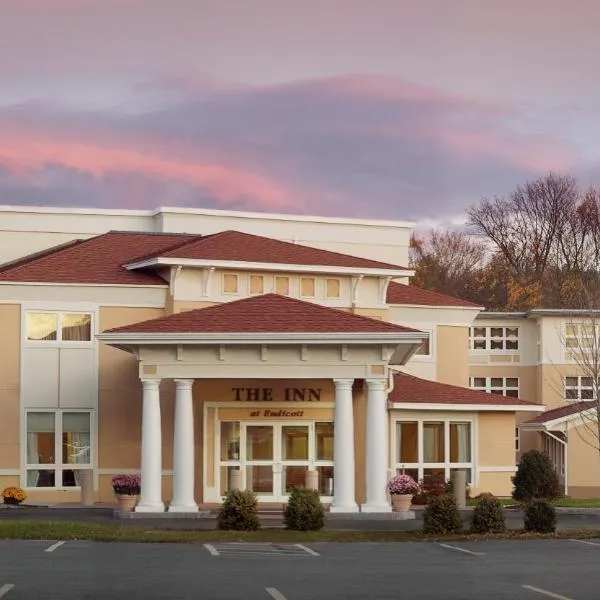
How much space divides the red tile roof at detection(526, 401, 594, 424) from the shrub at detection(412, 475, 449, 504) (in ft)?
46.8

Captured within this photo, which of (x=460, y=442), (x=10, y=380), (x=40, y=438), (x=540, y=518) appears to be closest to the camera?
(x=540, y=518)

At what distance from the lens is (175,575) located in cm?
2034

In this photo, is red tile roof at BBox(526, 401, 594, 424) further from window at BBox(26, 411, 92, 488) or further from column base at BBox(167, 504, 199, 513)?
column base at BBox(167, 504, 199, 513)

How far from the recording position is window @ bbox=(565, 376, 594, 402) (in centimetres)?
6381

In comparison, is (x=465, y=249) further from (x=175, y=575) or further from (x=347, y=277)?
(x=175, y=575)

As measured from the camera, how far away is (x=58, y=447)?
42.7 m

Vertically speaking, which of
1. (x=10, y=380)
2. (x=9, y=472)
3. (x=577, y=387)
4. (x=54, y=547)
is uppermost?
(x=577, y=387)

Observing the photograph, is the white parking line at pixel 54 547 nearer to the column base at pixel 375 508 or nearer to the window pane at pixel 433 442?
the column base at pixel 375 508

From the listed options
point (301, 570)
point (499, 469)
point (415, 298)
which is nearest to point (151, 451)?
point (499, 469)

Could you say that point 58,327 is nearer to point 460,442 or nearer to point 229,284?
point 229,284

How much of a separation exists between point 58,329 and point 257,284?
5931 millimetres

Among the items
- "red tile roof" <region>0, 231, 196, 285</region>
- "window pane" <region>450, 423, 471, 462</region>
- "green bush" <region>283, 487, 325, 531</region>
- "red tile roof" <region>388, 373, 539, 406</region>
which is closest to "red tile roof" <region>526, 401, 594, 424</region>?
"red tile roof" <region>388, 373, 539, 406</region>

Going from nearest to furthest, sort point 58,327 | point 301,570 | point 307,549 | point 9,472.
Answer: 1. point 301,570
2. point 307,549
3. point 9,472
4. point 58,327

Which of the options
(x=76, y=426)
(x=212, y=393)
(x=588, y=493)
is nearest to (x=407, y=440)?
(x=212, y=393)
